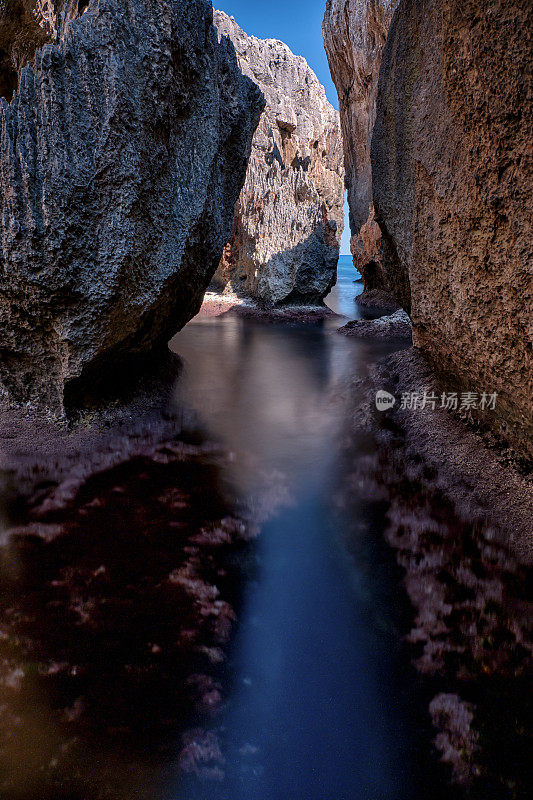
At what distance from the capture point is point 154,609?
1747 millimetres

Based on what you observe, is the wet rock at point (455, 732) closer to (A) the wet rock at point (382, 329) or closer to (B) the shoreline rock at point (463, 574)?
(B) the shoreline rock at point (463, 574)

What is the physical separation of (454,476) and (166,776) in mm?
2235

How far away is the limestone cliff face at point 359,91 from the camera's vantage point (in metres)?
12.0

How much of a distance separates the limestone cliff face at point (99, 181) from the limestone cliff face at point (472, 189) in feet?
5.82

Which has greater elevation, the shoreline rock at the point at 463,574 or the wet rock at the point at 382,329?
the wet rock at the point at 382,329

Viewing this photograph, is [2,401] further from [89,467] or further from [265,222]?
[265,222]

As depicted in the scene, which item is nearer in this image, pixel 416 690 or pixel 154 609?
pixel 416 690

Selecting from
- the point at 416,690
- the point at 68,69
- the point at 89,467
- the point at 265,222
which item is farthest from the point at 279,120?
the point at 416,690

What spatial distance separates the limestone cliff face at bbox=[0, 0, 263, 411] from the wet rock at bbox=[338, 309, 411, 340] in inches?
207

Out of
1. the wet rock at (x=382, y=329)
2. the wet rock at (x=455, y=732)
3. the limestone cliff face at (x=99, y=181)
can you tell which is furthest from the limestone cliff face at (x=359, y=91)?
the wet rock at (x=455, y=732)

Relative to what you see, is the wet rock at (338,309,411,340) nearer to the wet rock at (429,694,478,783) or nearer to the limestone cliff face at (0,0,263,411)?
the limestone cliff face at (0,0,263,411)

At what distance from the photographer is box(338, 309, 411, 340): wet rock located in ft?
27.3

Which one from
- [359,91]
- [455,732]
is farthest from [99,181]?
[359,91]

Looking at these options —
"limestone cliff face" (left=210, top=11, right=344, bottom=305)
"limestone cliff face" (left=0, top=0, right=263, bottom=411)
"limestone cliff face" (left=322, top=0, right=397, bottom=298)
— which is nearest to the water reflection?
"limestone cliff face" (left=0, top=0, right=263, bottom=411)
